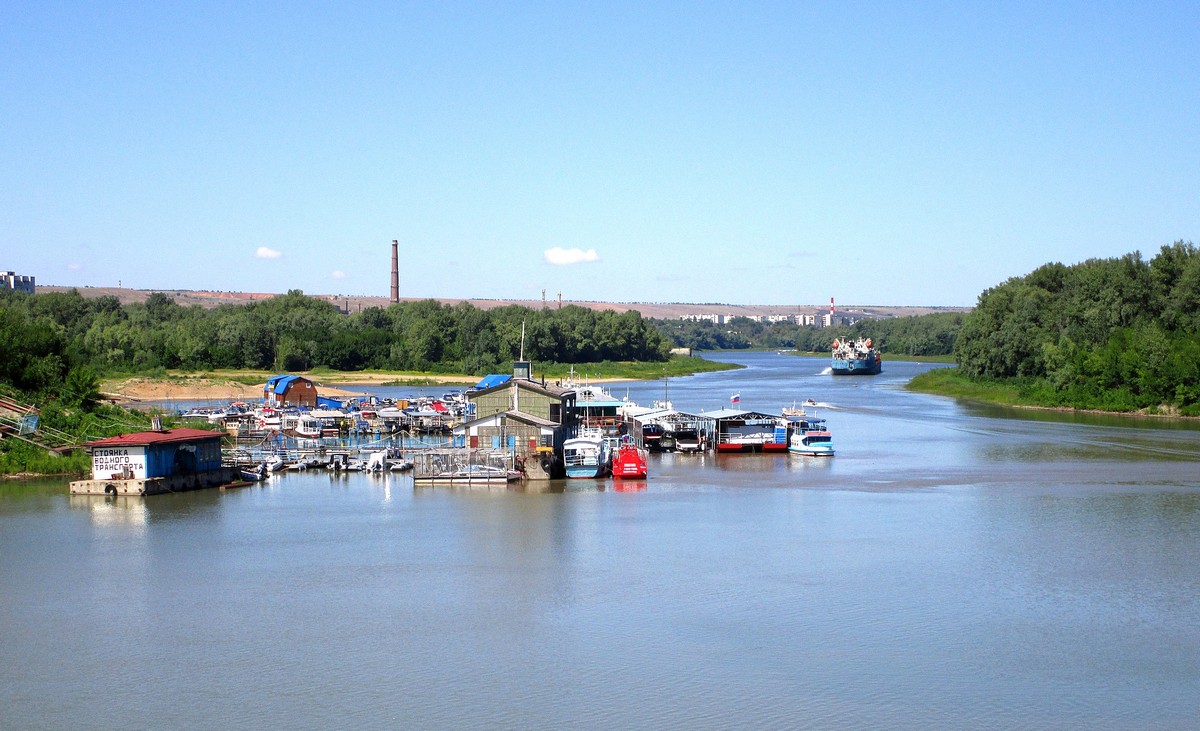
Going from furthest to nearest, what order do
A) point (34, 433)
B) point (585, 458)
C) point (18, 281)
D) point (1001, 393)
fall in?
point (18, 281) < point (1001, 393) < point (34, 433) < point (585, 458)

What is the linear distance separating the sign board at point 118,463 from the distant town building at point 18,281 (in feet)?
539

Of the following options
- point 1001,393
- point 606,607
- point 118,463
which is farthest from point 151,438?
point 1001,393

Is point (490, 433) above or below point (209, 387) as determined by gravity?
above

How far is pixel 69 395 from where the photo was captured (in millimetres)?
40250

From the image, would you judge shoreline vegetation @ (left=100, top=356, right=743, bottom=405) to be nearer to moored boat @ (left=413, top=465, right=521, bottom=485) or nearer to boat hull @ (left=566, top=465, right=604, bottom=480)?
moored boat @ (left=413, top=465, right=521, bottom=485)

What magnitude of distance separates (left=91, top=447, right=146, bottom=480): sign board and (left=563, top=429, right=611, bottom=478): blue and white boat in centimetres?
1217

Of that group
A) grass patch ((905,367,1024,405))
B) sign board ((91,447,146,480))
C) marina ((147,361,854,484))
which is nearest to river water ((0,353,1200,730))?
sign board ((91,447,146,480))

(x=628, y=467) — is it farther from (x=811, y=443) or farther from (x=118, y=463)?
(x=118, y=463)

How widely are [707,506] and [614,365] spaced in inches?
3271

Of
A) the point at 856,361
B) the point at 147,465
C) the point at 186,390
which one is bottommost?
the point at 147,465

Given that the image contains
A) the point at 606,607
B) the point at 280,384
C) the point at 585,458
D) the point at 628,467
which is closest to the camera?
the point at 606,607

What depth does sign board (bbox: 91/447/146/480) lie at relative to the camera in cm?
3106

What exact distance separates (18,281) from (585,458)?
178900mm

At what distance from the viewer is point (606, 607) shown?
19516 millimetres
